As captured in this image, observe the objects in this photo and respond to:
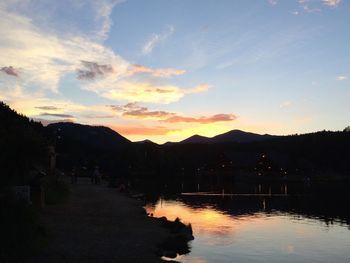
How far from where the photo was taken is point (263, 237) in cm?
4488

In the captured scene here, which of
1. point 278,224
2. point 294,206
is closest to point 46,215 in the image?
point 278,224

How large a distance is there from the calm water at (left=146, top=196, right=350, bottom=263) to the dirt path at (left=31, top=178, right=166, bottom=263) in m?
3.59

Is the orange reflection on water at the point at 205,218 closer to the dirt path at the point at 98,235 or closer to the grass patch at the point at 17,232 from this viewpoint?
the dirt path at the point at 98,235

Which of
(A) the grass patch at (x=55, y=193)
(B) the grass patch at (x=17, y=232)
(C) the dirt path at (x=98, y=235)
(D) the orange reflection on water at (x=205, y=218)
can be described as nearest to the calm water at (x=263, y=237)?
(D) the orange reflection on water at (x=205, y=218)

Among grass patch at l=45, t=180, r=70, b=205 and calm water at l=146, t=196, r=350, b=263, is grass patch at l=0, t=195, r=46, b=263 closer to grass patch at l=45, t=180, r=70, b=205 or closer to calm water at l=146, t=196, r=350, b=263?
calm water at l=146, t=196, r=350, b=263

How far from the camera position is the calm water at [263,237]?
35.0 m

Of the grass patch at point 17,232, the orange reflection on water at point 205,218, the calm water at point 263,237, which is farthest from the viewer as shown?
the orange reflection on water at point 205,218

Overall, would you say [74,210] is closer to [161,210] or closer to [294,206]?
[161,210]

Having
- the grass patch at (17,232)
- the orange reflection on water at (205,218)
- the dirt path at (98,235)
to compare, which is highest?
the grass patch at (17,232)

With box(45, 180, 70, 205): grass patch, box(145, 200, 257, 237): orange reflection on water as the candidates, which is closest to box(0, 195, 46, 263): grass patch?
box(45, 180, 70, 205): grass patch

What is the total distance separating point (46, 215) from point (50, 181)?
17731 mm

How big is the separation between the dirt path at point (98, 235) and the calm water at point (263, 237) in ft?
11.8

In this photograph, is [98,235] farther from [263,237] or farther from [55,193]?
[55,193]

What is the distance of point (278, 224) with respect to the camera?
55.9m
